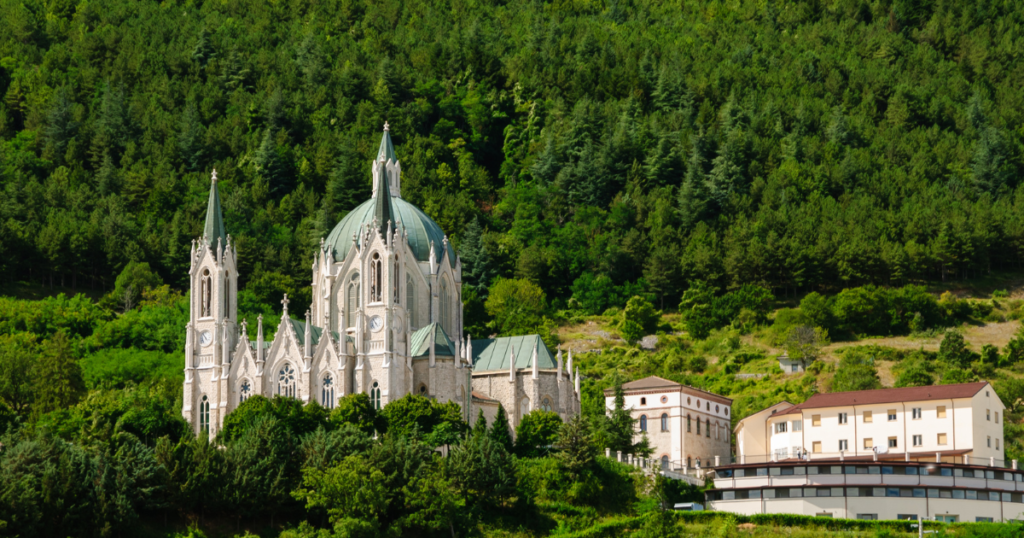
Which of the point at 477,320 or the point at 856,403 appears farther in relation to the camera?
the point at 477,320

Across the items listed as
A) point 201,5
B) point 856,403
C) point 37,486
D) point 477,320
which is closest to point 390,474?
point 37,486

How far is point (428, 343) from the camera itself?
83375 millimetres

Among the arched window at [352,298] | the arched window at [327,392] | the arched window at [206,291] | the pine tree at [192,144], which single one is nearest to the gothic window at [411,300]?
the arched window at [352,298]

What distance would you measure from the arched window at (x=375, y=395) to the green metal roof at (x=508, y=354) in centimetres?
832

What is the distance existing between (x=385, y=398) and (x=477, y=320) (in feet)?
105

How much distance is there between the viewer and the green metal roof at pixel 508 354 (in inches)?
3425

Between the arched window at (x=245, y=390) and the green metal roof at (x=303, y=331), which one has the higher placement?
the green metal roof at (x=303, y=331)

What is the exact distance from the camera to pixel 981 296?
121m

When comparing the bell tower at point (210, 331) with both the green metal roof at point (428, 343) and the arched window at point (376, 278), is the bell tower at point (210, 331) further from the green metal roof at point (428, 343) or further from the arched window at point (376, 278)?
the green metal roof at point (428, 343)

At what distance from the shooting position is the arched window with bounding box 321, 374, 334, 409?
270 ft

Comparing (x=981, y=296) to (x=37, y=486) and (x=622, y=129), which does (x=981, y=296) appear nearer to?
(x=622, y=129)

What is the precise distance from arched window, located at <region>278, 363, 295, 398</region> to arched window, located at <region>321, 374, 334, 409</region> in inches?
89.0

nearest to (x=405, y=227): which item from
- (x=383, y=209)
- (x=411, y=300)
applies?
(x=383, y=209)

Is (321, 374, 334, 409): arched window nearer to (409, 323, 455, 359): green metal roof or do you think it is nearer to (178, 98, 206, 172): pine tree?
(409, 323, 455, 359): green metal roof
